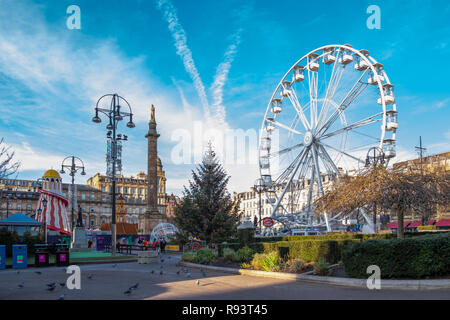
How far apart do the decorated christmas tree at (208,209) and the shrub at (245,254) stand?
8222 millimetres

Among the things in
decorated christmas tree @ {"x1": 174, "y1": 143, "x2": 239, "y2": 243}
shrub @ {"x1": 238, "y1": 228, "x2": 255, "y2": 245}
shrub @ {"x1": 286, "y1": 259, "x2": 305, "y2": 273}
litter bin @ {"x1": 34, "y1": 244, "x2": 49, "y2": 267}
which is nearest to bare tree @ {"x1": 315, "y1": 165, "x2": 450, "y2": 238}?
shrub @ {"x1": 286, "y1": 259, "x2": 305, "y2": 273}

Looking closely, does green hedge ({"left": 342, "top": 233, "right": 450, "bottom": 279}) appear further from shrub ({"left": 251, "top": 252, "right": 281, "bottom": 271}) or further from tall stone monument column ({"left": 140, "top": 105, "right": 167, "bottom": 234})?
tall stone monument column ({"left": 140, "top": 105, "right": 167, "bottom": 234})

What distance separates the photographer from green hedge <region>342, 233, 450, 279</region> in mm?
11578

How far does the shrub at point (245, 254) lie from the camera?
19.8 m

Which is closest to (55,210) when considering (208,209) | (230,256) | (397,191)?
(208,209)

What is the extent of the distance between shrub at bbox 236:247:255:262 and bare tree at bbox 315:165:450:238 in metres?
4.93

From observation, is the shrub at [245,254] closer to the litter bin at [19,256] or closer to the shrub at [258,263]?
the shrub at [258,263]

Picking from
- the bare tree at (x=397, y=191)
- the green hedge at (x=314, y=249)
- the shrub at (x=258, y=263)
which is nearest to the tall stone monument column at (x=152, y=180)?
the green hedge at (x=314, y=249)

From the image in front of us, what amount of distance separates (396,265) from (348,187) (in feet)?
20.8

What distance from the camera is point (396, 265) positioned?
11.9 meters

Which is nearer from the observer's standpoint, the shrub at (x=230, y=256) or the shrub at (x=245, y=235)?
the shrub at (x=230, y=256)

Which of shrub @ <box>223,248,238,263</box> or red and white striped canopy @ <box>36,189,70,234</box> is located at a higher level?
red and white striped canopy @ <box>36,189,70,234</box>

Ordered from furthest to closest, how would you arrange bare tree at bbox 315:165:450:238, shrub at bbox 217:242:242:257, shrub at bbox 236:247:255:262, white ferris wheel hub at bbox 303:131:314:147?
white ferris wheel hub at bbox 303:131:314:147
shrub at bbox 217:242:242:257
shrub at bbox 236:247:255:262
bare tree at bbox 315:165:450:238
